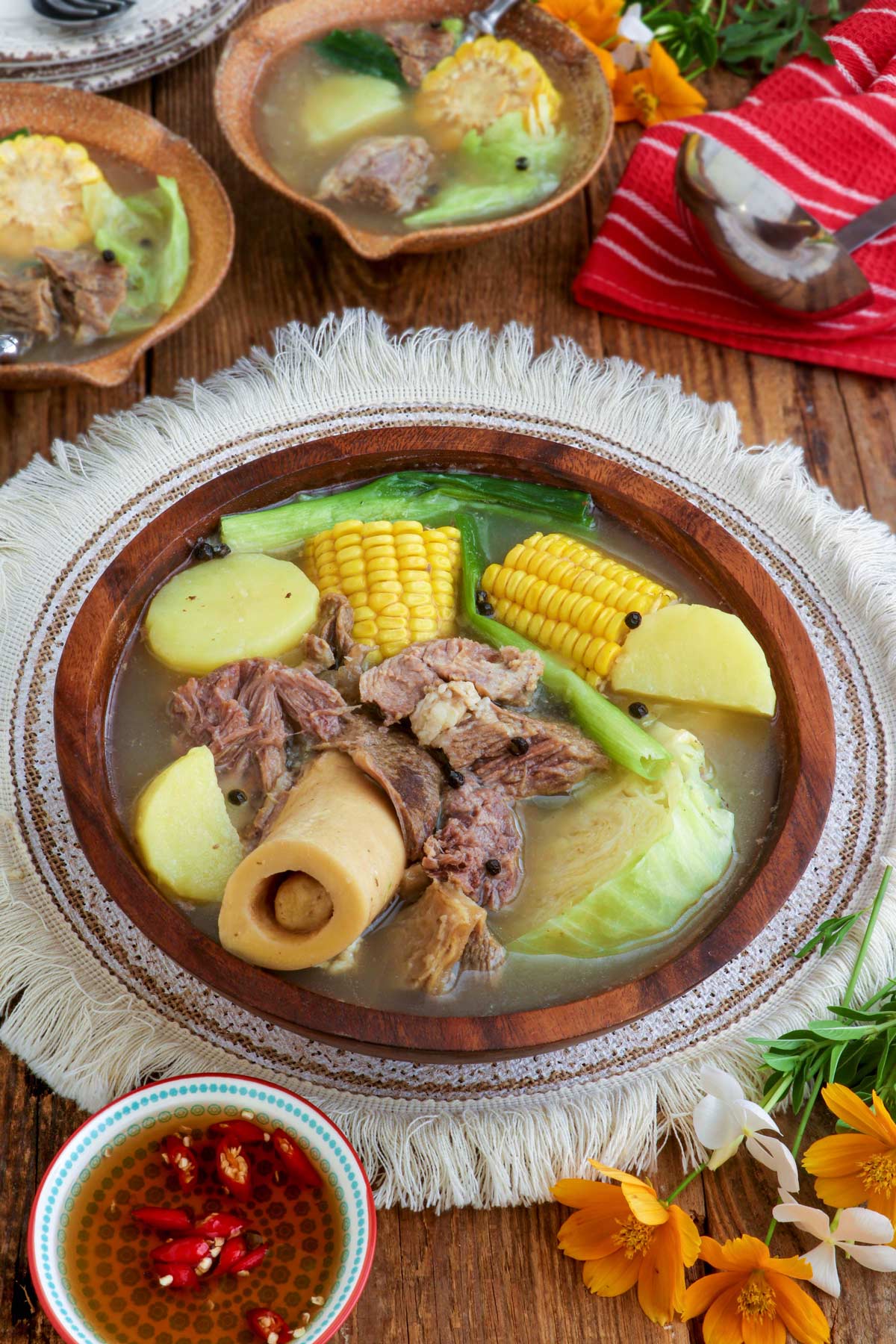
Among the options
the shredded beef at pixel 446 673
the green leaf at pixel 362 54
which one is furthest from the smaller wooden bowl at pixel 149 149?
the shredded beef at pixel 446 673

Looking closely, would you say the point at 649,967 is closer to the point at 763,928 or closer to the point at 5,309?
the point at 763,928

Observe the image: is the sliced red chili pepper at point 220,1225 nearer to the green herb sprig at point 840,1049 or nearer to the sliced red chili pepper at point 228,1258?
the sliced red chili pepper at point 228,1258

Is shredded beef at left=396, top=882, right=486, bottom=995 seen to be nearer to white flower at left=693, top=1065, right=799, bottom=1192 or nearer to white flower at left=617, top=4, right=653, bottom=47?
white flower at left=693, top=1065, right=799, bottom=1192

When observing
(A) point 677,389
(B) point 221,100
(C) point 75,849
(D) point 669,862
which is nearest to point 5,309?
(B) point 221,100

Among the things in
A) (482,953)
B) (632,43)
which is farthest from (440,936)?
(632,43)

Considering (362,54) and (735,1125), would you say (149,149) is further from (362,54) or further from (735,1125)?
(735,1125)

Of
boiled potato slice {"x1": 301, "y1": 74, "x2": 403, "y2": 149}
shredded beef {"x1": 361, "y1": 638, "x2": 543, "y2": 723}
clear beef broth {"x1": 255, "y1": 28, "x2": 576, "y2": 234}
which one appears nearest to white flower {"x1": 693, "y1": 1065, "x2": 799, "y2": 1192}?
shredded beef {"x1": 361, "y1": 638, "x2": 543, "y2": 723}
